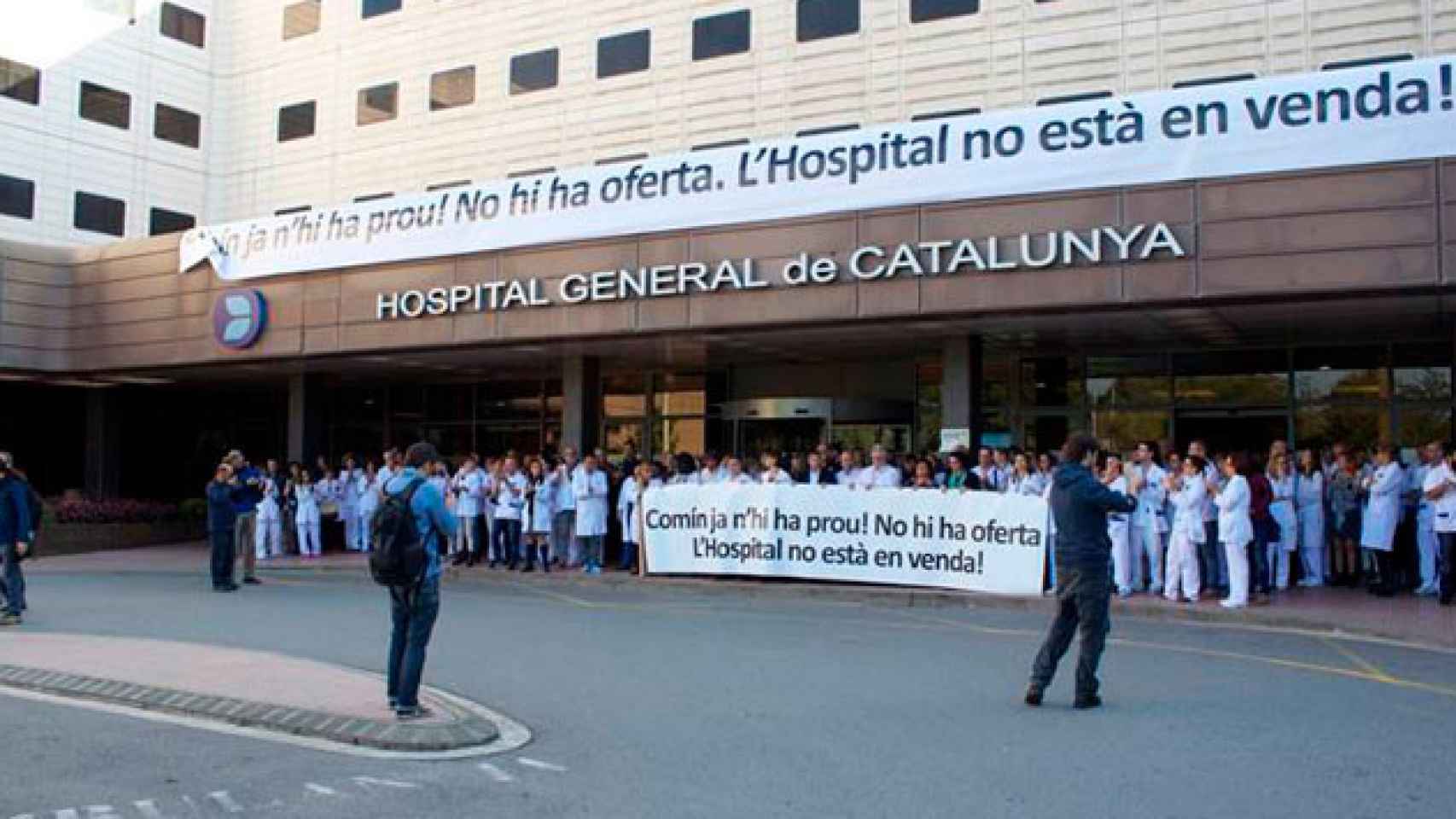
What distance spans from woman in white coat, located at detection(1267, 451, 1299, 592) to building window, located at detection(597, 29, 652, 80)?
16.3m

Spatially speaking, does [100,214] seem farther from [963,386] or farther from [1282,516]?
[1282,516]

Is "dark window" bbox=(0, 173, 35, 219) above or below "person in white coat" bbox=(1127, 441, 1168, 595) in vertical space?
above

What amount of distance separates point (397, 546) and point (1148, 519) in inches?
404

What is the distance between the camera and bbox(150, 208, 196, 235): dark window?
112 ft

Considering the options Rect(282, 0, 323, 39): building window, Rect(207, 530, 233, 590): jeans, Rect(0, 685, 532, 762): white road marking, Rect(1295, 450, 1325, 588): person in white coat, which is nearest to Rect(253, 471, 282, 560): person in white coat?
Rect(207, 530, 233, 590): jeans

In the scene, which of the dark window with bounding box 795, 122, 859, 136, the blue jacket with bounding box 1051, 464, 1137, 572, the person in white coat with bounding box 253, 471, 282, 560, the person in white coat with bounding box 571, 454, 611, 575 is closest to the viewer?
→ the blue jacket with bounding box 1051, 464, 1137, 572

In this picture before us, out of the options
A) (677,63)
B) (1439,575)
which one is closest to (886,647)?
(1439,575)

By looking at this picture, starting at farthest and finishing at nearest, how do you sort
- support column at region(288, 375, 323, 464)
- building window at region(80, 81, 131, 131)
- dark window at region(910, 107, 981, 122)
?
building window at region(80, 81, 131, 131) < support column at region(288, 375, 323, 464) < dark window at region(910, 107, 981, 122)

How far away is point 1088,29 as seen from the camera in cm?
2262

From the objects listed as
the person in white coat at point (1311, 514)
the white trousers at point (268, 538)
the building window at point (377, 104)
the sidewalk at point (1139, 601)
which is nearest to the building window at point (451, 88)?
the building window at point (377, 104)

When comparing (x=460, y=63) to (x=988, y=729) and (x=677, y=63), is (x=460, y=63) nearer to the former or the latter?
(x=677, y=63)

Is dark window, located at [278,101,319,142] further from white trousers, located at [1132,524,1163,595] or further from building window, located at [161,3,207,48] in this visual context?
white trousers, located at [1132,524,1163,595]

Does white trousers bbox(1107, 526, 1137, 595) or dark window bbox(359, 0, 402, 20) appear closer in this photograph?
white trousers bbox(1107, 526, 1137, 595)

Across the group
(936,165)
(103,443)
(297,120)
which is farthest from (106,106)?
(936,165)
